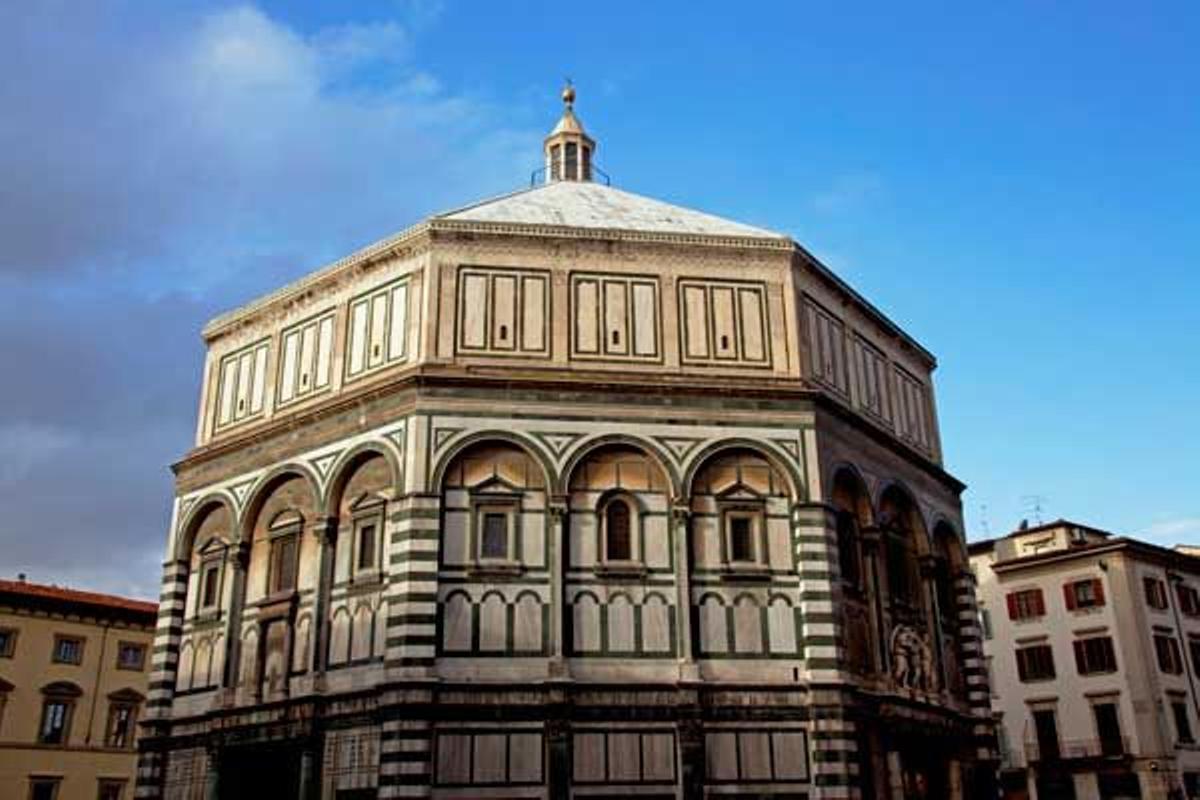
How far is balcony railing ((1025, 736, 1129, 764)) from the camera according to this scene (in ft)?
115

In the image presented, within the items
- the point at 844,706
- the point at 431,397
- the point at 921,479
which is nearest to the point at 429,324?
the point at 431,397

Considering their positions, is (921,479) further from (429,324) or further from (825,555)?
(429,324)

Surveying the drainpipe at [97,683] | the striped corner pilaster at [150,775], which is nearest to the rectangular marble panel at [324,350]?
the striped corner pilaster at [150,775]

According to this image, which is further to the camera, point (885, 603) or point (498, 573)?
point (885, 603)

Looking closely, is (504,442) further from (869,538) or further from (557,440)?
(869,538)

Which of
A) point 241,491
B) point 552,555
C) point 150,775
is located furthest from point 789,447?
point 150,775

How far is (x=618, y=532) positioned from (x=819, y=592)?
11.8ft

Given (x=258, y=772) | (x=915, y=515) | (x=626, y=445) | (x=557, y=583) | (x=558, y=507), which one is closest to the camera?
(x=557, y=583)

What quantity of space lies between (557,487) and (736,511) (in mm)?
3216

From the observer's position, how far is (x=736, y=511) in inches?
808

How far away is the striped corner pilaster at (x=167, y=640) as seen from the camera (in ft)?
73.4

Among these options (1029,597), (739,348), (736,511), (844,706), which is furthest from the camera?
(1029,597)

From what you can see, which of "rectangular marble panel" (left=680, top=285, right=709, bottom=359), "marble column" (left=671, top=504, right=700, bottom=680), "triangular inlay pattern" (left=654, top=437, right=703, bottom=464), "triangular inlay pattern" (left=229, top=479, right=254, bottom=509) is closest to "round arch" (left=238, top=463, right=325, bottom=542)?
"triangular inlay pattern" (left=229, top=479, right=254, bottom=509)

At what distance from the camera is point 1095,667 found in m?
36.3
